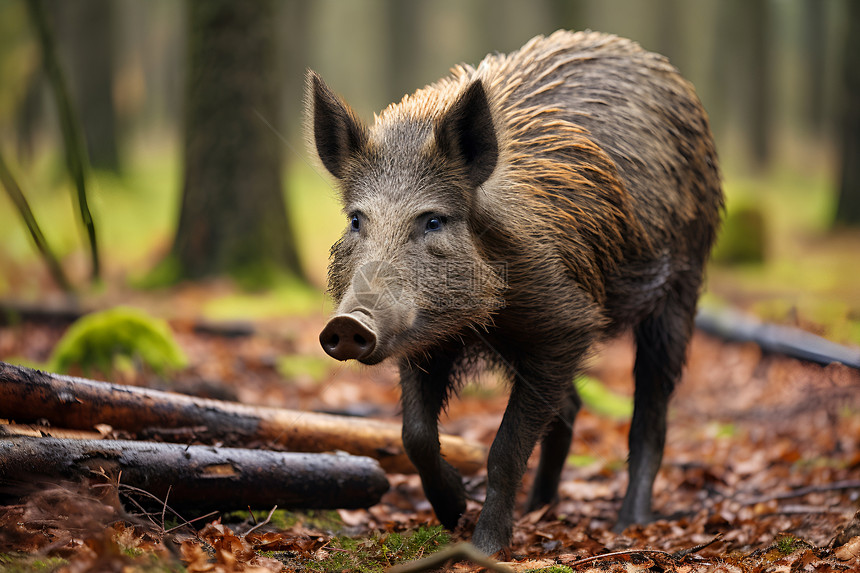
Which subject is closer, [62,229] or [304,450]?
[304,450]

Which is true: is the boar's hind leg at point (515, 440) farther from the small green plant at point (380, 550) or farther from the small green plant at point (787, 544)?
the small green plant at point (787, 544)

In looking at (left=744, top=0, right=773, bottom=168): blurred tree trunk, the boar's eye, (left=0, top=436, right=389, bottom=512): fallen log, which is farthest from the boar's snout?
→ (left=744, top=0, right=773, bottom=168): blurred tree trunk

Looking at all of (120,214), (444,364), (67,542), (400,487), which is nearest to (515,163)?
(444,364)

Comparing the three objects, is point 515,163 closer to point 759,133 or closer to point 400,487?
point 400,487

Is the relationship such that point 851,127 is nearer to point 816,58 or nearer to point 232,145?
point 232,145

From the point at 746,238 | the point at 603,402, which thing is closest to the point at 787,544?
the point at 603,402

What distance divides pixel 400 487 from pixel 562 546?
1.49 metres

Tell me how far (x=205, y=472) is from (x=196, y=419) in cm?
46

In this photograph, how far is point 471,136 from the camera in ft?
12.6

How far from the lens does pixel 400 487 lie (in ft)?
17.1

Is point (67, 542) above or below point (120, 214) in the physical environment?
below

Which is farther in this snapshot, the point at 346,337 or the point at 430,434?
the point at 430,434

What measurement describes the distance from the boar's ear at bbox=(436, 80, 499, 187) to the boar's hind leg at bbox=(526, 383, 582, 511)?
1.81m

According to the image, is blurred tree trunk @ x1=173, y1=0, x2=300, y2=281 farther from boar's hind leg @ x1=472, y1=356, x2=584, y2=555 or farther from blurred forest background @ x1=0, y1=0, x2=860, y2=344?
boar's hind leg @ x1=472, y1=356, x2=584, y2=555
